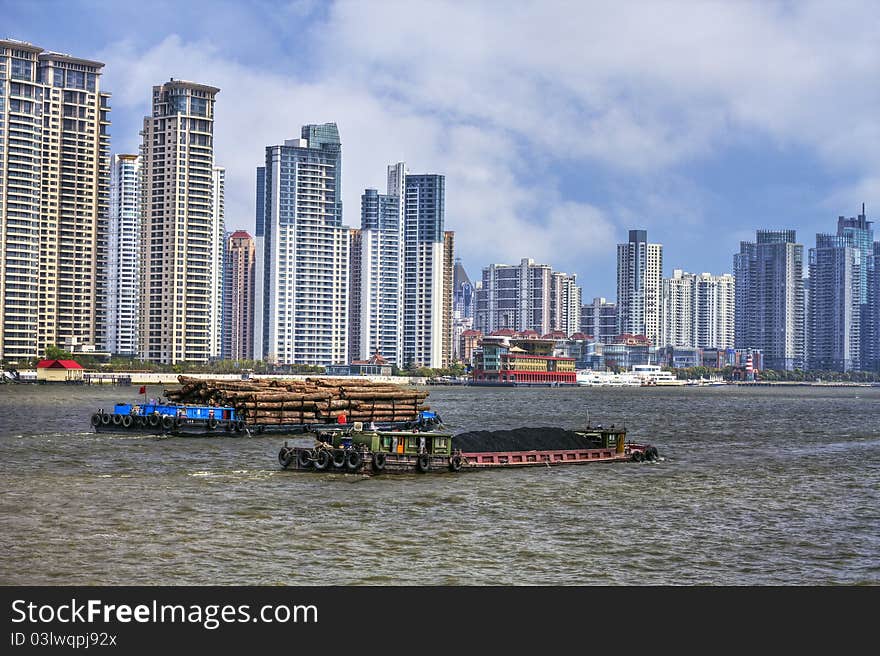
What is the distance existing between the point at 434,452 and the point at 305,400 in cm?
2754

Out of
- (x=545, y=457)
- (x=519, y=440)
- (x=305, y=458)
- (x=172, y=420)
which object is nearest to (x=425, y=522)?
(x=305, y=458)

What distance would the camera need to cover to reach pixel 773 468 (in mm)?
59875

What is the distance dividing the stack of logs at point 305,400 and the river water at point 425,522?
36.7ft

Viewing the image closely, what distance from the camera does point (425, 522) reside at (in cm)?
3750

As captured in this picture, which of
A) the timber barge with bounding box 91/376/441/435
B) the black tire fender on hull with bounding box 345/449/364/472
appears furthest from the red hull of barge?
the timber barge with bounding box 91/376/441/435

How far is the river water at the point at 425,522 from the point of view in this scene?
97.7 feet

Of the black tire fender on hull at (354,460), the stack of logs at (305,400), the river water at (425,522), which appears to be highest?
the stack of logs at (305,400)

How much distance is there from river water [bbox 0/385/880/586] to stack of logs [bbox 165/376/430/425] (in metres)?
11.2

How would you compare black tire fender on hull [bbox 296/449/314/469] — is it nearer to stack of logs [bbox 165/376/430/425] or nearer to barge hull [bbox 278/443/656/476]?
barge hull [bbox 278/443/656/476]

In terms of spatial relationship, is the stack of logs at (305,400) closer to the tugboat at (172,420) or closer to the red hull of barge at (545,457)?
the tugboat at (172,420)

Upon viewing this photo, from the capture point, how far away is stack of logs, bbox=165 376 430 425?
7631cm

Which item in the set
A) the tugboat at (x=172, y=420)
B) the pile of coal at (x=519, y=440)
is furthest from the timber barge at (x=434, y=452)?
the tugboat at (x=172, y=420)
